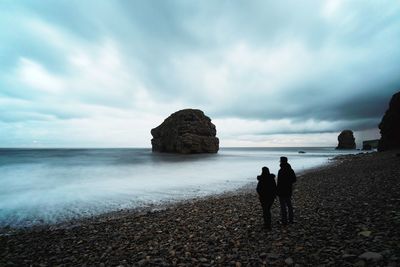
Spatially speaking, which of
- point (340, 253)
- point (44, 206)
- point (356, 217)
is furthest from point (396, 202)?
point (44, 206)

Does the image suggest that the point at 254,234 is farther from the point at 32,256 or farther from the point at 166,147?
the point at 166,147

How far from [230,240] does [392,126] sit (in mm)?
77464

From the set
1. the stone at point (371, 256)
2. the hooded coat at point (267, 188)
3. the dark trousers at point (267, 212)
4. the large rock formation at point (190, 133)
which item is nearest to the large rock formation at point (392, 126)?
the hooded coat at point (267, 188)

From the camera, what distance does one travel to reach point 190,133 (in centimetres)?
13775

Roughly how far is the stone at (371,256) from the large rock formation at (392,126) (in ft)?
247

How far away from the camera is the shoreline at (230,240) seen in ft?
24.2

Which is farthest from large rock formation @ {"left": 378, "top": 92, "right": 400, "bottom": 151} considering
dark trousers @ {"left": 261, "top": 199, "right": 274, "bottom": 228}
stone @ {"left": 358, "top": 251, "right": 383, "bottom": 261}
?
stone @ {"left": 358, "top": 251, "right": 383, "bottom": 261}

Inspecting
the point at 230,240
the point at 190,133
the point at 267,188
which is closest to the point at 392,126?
the point at 267,188

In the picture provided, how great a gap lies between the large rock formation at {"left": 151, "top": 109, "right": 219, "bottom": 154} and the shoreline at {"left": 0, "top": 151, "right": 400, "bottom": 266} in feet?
398

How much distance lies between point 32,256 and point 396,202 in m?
15.6

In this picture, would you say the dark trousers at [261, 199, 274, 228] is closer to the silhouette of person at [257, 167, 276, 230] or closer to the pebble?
the silhouette of person at [257, 167, 276, 230]

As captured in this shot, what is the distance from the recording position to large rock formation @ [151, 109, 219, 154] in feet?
448

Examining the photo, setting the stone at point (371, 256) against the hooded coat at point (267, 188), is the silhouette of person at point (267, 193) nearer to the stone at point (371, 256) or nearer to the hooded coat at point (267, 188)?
the hooded coat at point (267, 188)

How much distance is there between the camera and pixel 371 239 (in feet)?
25.2
